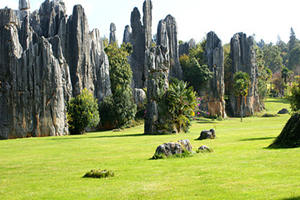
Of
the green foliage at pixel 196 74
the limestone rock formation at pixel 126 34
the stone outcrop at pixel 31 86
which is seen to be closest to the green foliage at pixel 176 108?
the stone outcrop at pixel 31 86

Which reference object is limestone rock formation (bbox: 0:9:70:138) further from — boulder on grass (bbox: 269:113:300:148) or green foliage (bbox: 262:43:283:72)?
green foliage (bbox: 262:43:283:72)

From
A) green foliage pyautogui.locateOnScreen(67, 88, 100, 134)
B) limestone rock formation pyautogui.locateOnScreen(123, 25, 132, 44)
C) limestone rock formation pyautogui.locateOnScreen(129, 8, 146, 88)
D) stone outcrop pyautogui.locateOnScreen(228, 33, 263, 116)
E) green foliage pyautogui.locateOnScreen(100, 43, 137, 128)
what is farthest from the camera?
limestone rock formation pyautogui.locateOnScreen(123, 25, 132, 44)

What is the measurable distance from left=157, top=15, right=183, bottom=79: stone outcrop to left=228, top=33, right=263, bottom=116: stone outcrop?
16041mm

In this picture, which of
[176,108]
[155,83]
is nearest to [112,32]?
[155,83]

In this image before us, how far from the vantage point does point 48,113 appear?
54.1 metres

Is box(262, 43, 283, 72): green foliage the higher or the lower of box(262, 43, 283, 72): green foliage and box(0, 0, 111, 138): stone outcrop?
the higher

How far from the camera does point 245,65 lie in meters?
95.0

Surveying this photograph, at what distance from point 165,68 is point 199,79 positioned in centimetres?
3913

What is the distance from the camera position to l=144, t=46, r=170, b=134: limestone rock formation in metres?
45.9

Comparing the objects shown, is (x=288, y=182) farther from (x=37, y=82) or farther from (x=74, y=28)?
(x=74, y=28)

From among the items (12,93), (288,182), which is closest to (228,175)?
(288,182)

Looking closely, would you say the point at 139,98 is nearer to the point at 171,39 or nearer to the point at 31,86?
the point at 171,39

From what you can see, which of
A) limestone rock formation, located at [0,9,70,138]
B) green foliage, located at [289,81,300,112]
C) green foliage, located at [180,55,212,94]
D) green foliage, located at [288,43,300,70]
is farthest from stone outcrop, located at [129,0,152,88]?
green foliage, located at [288,43,300,70]

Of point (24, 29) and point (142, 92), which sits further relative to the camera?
point (142, 92)
